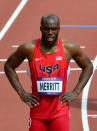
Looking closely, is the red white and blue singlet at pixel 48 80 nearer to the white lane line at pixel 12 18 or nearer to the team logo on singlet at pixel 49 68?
the team logo on singlet at pixel 49 68

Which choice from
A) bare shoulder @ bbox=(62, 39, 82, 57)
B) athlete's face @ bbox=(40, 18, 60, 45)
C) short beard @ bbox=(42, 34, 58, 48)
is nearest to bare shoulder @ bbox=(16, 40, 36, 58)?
short beard @ bbox=(42, 34, 58, 48)

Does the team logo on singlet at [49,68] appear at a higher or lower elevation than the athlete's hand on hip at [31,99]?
higher

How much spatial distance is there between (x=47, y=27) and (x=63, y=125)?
1.39 m

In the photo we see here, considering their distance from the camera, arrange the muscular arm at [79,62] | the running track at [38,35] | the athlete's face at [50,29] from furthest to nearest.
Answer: the running track at [38,35] < the muscular arm at [79,62] < the athlete's face at [50,29]

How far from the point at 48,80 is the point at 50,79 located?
0.03 m

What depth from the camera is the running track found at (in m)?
10.9

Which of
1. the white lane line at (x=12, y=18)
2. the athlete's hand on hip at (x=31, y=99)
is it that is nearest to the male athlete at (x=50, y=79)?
the athlete's hand on hip at (x=31, y=99)

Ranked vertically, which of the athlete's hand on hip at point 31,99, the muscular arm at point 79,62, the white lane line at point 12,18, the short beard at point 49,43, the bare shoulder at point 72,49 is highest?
the short beard at point 49,43

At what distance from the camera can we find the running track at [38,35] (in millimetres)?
10852

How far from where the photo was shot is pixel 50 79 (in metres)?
6.61

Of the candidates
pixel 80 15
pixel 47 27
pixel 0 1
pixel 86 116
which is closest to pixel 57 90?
pixel 47 27

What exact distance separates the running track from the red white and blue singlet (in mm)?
3778

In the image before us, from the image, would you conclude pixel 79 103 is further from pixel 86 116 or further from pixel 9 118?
pixel 9 118

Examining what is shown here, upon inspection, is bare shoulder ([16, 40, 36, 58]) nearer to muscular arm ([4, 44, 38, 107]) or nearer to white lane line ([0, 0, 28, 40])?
muscular arm ([4, 44, 38, 107])
